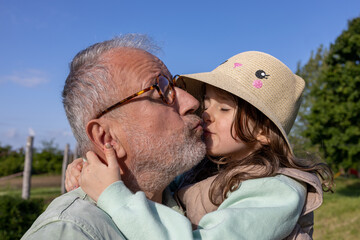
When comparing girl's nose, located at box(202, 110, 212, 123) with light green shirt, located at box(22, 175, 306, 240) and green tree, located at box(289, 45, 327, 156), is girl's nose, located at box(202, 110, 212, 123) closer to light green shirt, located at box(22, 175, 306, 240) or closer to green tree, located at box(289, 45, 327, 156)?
light green shirt, located at box(22, 175, 306, 240)

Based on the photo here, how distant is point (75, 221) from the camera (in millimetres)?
1553

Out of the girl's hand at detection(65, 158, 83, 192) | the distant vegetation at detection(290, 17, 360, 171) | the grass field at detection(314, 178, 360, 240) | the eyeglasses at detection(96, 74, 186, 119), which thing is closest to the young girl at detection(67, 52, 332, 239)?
the eyeglasses at detection(96, 74, 186, 119)

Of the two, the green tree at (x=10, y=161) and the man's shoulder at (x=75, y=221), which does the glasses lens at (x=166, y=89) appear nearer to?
the man's shoulder at (x=75, y=221)

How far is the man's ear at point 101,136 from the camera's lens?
2.05m

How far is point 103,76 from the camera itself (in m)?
2.07

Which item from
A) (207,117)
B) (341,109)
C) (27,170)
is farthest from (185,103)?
(341,109)

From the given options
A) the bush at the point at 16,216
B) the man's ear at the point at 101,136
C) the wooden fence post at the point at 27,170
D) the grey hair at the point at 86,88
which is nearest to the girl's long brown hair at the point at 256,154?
the man's ear at the point at 101,136

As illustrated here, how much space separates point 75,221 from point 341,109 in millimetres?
17927

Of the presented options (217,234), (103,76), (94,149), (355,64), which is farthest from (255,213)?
(355,64)

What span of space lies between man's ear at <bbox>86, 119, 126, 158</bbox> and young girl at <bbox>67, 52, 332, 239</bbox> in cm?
9

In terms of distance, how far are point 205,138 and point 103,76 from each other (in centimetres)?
90

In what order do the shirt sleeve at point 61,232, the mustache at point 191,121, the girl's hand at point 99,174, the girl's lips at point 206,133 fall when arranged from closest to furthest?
the shirt sleeve at point 61,232 → the girl's hand at point 99,174 → the mustache at point 191,121 → the girl's lips at point 206,133

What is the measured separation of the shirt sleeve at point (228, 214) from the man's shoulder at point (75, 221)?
53mm

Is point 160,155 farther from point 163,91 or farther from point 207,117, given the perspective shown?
point 207,117
